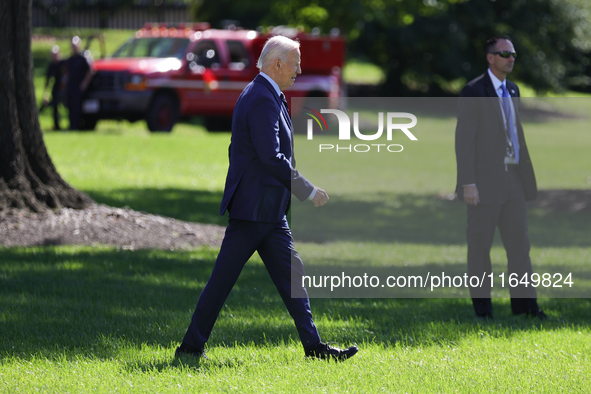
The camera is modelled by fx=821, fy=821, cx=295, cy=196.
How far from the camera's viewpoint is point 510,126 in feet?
21.2

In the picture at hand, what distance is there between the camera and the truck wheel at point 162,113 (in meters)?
20.2

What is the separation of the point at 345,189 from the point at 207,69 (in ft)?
22.3

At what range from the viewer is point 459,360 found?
16.9 feet

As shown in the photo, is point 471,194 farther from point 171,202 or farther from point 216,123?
point 216,123

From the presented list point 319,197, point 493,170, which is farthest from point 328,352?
point 493,170

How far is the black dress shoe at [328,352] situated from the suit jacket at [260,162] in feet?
2.78

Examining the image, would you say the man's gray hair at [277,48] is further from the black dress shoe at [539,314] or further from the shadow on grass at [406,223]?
the shadow on grass at [406,223]

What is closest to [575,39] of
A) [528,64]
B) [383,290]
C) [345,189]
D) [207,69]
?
[528,64]

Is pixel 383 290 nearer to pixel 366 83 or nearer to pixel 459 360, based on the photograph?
pixel 459 360

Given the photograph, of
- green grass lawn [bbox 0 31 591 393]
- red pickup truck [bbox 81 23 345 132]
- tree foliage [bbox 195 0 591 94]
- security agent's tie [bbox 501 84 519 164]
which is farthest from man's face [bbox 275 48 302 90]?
tree foliage [bbox 195 0 591 94]

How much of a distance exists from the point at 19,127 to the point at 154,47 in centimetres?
1284

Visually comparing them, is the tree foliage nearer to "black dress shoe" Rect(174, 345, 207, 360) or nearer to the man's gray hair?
the man's gray hair

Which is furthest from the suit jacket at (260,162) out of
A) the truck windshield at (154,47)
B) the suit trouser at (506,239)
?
the truck windshield at (154,47)

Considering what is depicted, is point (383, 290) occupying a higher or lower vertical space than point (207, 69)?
lower
